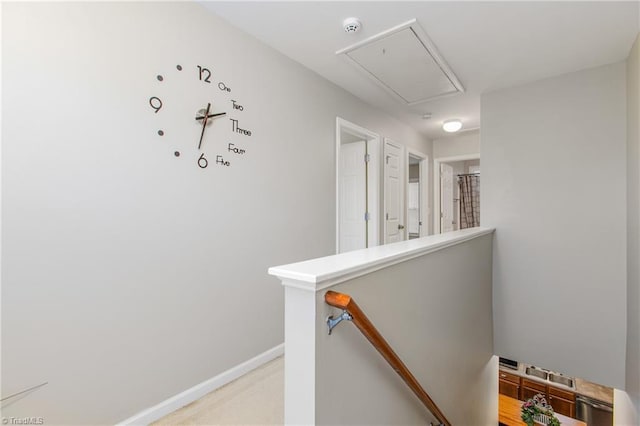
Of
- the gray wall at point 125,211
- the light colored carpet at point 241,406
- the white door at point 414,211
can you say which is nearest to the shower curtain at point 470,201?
the white door at point 414,211

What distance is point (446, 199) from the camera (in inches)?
217

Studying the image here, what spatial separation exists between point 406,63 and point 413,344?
2235mm

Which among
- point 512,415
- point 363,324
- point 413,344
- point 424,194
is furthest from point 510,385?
point 363,324

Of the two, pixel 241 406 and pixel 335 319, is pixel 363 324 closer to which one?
pixel 335 319

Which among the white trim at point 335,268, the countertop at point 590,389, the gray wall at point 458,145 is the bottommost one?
the countertop at point 590,389

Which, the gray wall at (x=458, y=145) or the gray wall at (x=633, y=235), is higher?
the gray wall at (x=458, y=145)

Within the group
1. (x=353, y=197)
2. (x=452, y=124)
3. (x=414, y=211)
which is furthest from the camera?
(x=414, y=211)

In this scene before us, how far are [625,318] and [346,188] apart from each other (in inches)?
119

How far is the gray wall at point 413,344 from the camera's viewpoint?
1099 mm

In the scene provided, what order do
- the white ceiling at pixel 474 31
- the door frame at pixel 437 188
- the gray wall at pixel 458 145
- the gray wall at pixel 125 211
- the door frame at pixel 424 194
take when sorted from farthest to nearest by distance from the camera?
the door frame at pixel 437 188 → the door frame at pixel 424 194 → the gray wall at pixel 458 145 → the white ceiling at pixel 474 31 → the gray wall at pixel 125 211

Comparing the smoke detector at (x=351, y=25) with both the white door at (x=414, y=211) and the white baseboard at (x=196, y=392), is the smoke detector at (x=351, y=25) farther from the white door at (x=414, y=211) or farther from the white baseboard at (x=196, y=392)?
the white door at (x=414, y=211)

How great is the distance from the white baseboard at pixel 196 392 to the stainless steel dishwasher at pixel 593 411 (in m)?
4.95

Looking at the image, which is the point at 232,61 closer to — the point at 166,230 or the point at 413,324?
the point at 166,230

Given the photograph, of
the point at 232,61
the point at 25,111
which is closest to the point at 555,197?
the point at 232,61
